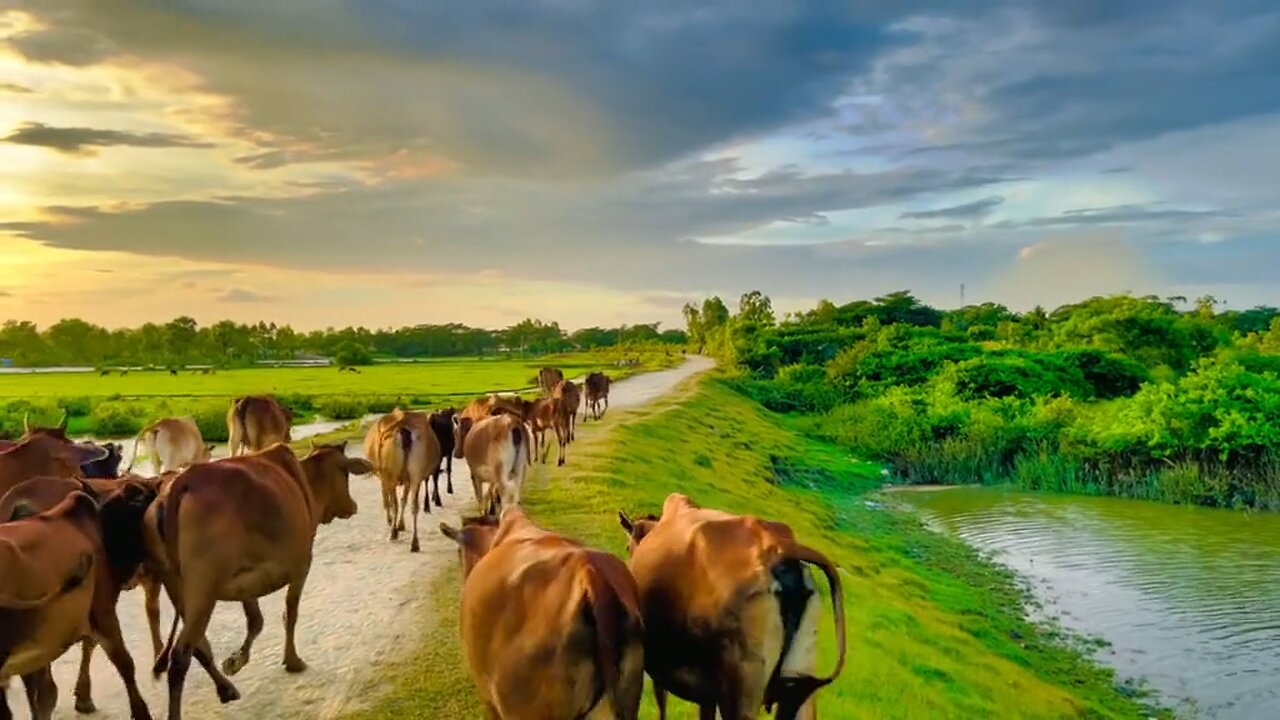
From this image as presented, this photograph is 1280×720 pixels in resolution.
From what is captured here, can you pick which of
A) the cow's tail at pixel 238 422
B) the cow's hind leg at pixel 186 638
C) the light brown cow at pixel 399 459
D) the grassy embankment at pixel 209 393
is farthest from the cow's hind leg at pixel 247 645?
the grassy embankment at pixel 209 393

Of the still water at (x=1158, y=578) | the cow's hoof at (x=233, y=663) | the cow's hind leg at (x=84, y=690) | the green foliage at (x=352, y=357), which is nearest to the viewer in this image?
the cow's hind leg at (x=84, y=690)

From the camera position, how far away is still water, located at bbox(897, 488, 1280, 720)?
1512cm

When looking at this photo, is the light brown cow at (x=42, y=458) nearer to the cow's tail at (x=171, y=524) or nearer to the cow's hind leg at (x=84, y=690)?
the cow's hind leg at (x=84, y=690)

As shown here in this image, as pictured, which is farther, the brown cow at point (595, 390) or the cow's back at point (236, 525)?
the brown cow at point (595, 390)

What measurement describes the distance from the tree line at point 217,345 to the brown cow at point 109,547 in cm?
8897

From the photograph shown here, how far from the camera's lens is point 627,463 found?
22078 millimetres

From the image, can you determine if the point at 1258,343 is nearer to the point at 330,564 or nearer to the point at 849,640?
the point at 849,640

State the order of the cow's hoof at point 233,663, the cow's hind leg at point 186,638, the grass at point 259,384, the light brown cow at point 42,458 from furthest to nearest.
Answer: the grass at point 259,384 < the light brown cow at point 42,458 < the cow's hoof at point 233,663 < the cow's hind leg at point 186,638

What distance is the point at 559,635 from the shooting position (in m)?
5.37

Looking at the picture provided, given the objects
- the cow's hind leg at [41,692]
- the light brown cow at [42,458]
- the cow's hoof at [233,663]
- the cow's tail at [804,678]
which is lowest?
the cow's hoof at [233,663]

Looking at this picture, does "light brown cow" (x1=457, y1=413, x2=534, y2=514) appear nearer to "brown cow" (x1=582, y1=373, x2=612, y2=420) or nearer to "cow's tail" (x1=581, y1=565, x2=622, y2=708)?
"cow's tail" (x1=581, y1=565, x2=622, y2=708)

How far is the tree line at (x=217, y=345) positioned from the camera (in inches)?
3813

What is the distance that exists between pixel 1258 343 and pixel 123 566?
58.6 m

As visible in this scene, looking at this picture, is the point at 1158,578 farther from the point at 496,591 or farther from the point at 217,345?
the point at 217,345
